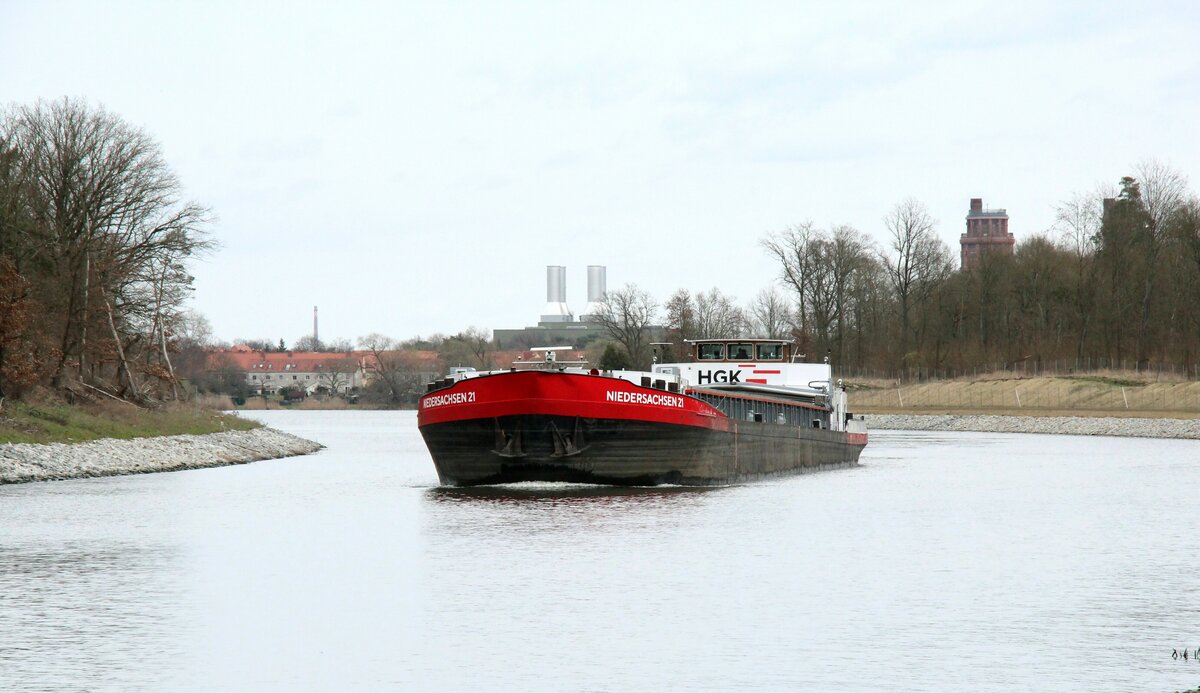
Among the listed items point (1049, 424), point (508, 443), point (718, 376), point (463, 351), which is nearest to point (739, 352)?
point (718, 376)

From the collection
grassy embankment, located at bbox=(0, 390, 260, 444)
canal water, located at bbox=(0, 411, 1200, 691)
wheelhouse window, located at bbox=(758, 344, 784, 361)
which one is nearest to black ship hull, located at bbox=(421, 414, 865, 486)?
canal water, located at bbox=(0, 411, 1200, 691)

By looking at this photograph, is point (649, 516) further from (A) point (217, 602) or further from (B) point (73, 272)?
(B) point (73, 272)

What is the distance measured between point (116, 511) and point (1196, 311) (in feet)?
257

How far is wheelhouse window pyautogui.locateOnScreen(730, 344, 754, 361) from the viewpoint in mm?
50688

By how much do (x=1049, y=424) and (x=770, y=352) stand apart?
3956cm

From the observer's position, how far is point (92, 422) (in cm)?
5125

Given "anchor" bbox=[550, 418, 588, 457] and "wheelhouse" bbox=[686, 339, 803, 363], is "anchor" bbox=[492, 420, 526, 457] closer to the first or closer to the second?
"anchor" bbox=[550, 418, 588, 457]

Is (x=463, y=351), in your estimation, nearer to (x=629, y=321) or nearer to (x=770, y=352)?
(x=629, y=321)

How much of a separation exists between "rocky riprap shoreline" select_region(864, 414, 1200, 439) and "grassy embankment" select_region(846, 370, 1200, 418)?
1928mm

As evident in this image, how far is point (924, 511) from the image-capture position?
32.8m

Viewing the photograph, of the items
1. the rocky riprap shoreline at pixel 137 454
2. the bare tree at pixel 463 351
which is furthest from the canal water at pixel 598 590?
the bare tree at pixel 463 351

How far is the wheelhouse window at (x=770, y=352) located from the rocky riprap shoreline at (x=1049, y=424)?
31750mm

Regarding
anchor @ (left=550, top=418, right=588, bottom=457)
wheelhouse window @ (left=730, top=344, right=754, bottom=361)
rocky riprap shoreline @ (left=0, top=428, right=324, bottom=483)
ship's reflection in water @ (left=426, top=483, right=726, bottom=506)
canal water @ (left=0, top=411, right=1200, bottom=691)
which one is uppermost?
wheelhouse window @ (left=730, top=344, right=754, bottom=361)

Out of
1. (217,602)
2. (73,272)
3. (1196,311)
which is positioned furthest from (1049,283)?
(217,602)
